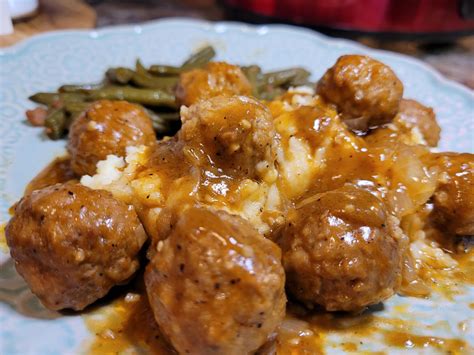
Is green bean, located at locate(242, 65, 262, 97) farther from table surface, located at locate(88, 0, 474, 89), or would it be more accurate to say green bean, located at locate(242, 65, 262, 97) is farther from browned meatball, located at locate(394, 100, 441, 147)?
table surface, located at locate(88, 0, 474, 89)

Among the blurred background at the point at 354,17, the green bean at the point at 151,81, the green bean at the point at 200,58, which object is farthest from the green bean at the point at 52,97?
the blurred background at the point at 354,17

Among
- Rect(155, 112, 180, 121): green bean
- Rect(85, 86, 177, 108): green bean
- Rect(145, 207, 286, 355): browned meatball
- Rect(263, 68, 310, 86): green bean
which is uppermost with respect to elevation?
Rect(145, 207, 286, 355): browned meatball

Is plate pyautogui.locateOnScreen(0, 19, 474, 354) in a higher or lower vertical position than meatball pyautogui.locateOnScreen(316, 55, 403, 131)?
lower

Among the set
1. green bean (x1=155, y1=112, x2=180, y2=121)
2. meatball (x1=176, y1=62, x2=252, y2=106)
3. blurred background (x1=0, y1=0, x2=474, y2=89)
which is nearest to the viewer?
meatball (x1=176, y1=62, x2=252, y2=106)

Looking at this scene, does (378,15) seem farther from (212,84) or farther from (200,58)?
(212,84)

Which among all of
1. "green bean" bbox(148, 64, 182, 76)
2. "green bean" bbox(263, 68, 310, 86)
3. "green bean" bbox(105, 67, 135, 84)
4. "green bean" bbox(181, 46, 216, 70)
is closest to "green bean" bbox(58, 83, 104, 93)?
"green bean" bbox(105, 67, 135, 84)

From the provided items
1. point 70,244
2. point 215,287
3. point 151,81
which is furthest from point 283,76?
point 215,287

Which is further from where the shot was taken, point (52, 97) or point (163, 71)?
point (163, 71)
